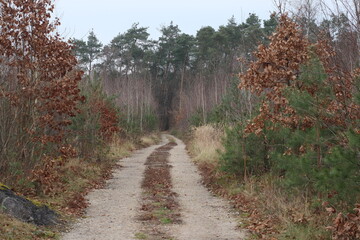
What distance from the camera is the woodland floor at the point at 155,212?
314 inches

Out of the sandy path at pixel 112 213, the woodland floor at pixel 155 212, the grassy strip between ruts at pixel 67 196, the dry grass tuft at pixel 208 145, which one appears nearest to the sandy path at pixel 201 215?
the woodland floor at pixel 155 212

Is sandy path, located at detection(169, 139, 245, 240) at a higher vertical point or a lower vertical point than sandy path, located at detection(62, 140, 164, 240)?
lower

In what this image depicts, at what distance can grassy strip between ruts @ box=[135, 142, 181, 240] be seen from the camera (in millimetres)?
8188

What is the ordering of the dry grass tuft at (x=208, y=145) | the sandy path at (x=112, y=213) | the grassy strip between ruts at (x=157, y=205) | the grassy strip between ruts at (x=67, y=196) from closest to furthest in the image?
the grassy strip between ruts at (x=67, y=196), the sandy path at (x=112, y=213), the grassy strip between ruts at (x=157, y=205), the dry grass tuft at (x=208, y=145)

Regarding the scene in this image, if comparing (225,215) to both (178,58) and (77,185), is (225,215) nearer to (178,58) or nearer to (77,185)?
(77,185)

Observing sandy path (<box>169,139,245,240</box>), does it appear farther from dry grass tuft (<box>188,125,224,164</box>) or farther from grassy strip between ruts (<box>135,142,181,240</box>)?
dry grass tuft (<box>188,125,224,164</box>)

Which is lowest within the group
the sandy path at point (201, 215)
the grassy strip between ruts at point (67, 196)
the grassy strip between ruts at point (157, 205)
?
the sandy path at point (201, 215)

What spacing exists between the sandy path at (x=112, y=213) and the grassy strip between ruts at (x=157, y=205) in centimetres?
20

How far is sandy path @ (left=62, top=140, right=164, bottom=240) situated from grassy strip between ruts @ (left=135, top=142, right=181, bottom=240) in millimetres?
200

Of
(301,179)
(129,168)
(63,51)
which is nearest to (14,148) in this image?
(63,51)

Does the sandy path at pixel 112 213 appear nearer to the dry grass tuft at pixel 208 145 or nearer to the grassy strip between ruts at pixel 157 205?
the grassy strip between ruts at pixel 157 205

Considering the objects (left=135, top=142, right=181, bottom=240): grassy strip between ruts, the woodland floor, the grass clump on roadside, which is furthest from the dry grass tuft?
the grass clump on roadside

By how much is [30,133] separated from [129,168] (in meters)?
8.66

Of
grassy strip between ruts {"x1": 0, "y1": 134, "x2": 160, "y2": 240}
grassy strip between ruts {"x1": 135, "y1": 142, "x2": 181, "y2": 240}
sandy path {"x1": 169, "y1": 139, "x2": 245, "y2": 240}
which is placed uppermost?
grassy strip between ruts {"x1": 0, "y1": 134, "x2": 160, "y2": 240}
